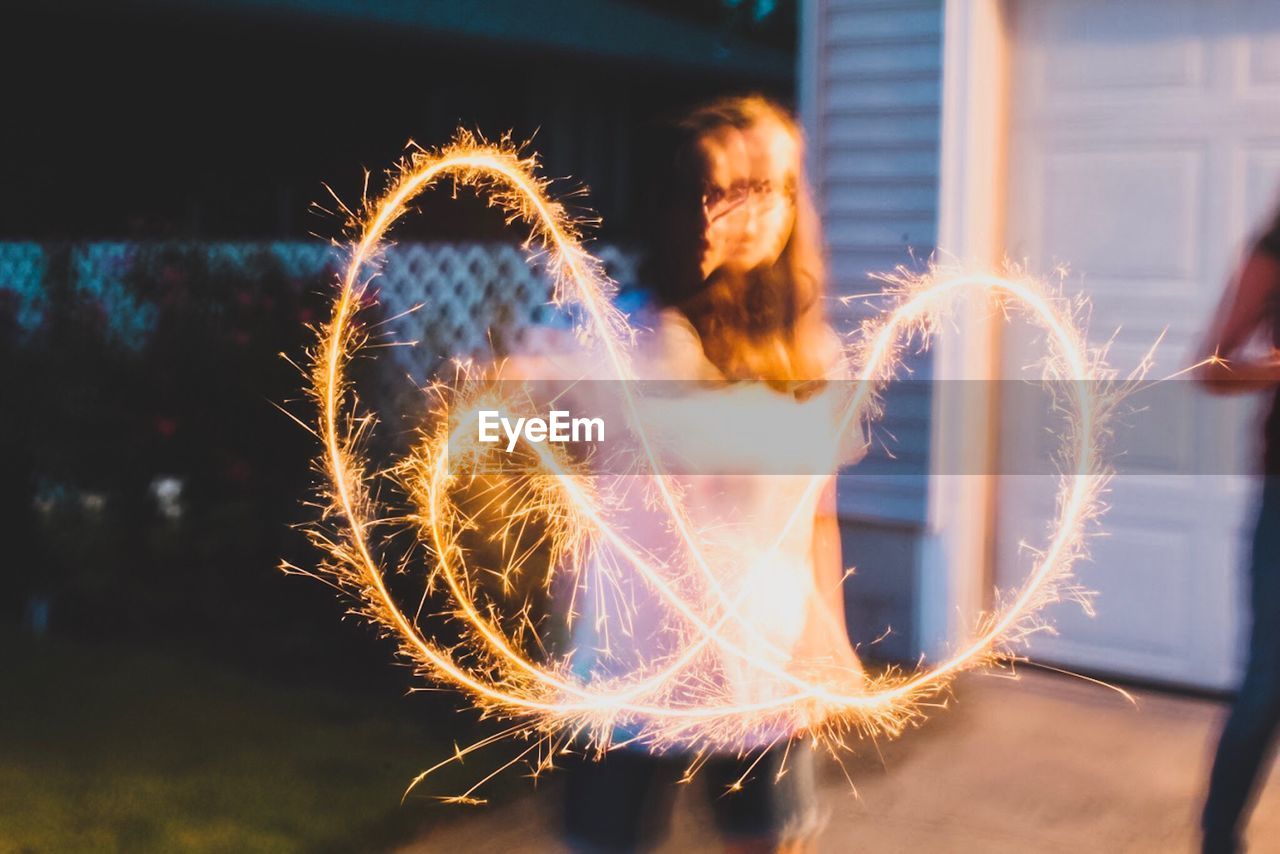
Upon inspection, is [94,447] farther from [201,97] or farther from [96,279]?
[201,97]

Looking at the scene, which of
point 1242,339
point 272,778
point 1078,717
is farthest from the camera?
point 1078,717

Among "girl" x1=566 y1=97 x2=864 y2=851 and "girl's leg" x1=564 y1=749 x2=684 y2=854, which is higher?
"girl" x1=566 y1=97 x2=864 y2=851

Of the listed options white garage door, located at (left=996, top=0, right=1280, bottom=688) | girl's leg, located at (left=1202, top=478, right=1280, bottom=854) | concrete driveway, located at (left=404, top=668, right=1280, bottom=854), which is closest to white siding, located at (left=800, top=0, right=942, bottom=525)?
white garage door, located at (left=996, top=0, right=1280, bottom=688)

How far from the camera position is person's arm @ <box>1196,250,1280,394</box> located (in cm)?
327

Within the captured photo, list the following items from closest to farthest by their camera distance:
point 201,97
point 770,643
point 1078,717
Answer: point 770,643 → point 1078,717 → point 201,97

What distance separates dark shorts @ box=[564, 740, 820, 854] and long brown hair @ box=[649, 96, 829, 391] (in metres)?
0.70

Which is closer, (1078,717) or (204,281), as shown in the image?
(1078,717)

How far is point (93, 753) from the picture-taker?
199 inches

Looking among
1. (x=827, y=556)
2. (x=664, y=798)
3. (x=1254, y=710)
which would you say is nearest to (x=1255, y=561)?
(x=1254, y=710)

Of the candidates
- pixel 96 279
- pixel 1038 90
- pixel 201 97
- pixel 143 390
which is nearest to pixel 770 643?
pixel 1038 90

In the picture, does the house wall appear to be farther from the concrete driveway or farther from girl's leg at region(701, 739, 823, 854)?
girl's leg at region(701, 739, 823, 854)

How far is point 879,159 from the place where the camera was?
5.93 meters

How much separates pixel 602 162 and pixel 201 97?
454cm

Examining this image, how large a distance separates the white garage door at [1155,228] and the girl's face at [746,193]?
2940 mm
